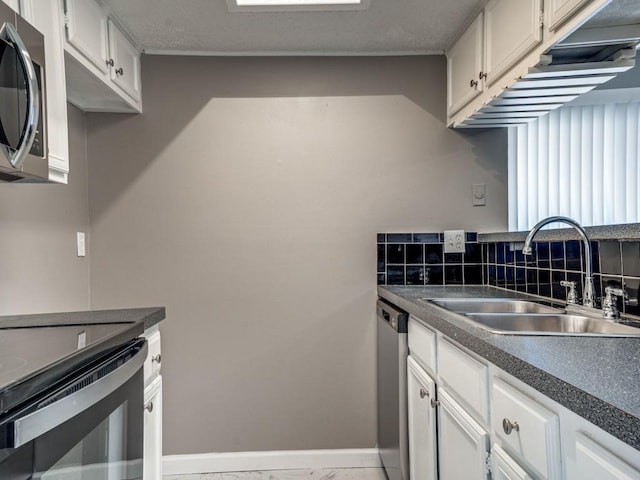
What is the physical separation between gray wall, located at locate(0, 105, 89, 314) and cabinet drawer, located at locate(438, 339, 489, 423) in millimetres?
1595

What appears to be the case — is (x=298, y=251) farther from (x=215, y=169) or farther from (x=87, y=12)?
(x=87, y=12)

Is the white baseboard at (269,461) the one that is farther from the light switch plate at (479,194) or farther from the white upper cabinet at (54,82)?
the white upper cabinet at (54,82)

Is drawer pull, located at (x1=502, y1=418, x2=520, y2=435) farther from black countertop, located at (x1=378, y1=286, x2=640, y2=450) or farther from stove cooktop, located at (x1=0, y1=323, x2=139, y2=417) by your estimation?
stove cooktop, located at (x1=0, y1=323, x2=139, y2=417)

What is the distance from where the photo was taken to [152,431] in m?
1.39

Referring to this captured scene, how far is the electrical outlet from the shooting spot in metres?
2.15

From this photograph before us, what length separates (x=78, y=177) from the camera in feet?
6.64

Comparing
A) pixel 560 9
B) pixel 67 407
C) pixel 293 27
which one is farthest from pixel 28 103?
pixel 560 9

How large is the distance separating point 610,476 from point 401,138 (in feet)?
6.03

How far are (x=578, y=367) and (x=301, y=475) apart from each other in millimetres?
1739

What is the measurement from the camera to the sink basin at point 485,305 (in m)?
1.55

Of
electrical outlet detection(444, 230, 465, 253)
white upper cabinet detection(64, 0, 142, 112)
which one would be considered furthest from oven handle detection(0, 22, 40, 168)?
electrical outlet detection(444, 230, 465, 253)

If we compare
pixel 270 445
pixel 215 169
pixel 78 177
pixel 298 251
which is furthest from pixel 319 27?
pixel 270 445

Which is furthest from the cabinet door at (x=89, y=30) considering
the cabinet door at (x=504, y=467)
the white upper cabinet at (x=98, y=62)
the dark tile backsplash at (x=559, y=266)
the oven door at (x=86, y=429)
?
the dark tile backsplash at (x=559, y=266)

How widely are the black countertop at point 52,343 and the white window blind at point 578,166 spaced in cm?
196
